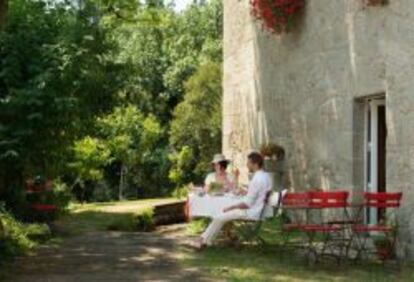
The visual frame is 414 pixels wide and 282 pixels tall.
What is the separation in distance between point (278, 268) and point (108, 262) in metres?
2.16

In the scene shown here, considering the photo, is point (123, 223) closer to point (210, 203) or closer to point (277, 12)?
point (277, 12)

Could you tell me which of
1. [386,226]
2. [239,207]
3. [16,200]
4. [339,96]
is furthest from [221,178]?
[16,200]

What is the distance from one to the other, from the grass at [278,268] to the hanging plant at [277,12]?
474cm

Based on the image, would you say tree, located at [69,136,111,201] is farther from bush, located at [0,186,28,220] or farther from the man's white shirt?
the man's white shirt

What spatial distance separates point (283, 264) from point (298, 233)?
3.19m

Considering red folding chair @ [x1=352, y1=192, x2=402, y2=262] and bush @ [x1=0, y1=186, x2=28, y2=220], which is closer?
red folding chair @ [x1=352, y1=192, x2=402, y2=262]

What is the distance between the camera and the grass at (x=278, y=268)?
9.49 m

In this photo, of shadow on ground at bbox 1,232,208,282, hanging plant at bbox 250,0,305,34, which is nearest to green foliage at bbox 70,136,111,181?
hanging plant at bbox 250,0,305,34

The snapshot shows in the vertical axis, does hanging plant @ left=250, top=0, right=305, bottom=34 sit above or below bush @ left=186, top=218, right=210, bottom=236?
above

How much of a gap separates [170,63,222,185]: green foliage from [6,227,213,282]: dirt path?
16588mm

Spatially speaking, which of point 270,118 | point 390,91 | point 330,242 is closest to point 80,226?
point 270,118

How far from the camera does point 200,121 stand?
98.8 ft

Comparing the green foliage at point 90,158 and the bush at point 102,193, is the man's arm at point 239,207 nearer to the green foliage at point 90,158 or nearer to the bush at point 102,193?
the green foliage at point 90,158

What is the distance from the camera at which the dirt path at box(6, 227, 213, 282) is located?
9.46m
